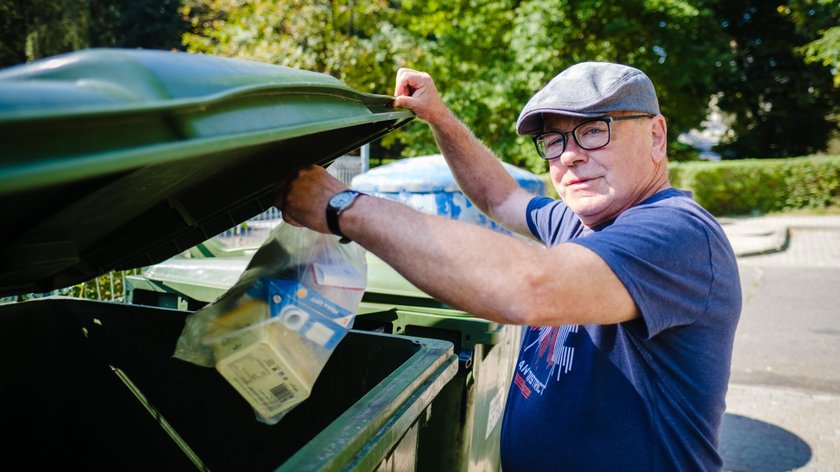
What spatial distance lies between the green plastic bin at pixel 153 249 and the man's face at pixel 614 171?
1.71 feet

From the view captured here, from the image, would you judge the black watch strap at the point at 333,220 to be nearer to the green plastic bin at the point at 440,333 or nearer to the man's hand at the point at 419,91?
the man's hand at the point at 419,91

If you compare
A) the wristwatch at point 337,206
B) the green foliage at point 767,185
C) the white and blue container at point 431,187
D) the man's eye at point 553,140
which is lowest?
the green foliage at point 767,185

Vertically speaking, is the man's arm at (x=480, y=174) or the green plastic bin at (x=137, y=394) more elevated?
the man's arm at (x=480, y=174)

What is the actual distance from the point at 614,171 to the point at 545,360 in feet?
1.83

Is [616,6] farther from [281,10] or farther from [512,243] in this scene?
[512,243]

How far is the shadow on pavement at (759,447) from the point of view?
11.7 ft

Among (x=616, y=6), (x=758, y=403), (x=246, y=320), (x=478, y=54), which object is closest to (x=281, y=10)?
(x=478, y=54)

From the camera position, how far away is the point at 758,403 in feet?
14.5

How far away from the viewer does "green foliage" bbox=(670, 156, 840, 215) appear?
15.2 metres

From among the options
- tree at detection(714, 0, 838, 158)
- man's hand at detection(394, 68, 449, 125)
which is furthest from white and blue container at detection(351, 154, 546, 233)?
tree at detection(714, 0, 838, 158)

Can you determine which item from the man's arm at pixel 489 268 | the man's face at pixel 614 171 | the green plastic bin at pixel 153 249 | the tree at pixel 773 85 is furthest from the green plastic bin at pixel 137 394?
the tree at pixel 773 85

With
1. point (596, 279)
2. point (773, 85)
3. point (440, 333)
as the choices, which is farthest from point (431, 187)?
point (773, 85)

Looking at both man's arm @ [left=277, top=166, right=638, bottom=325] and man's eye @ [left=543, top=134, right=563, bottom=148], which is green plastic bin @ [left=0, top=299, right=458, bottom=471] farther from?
man's eye @ [left=543, top=134, right=563, bottom=148]

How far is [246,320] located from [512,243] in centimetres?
67
